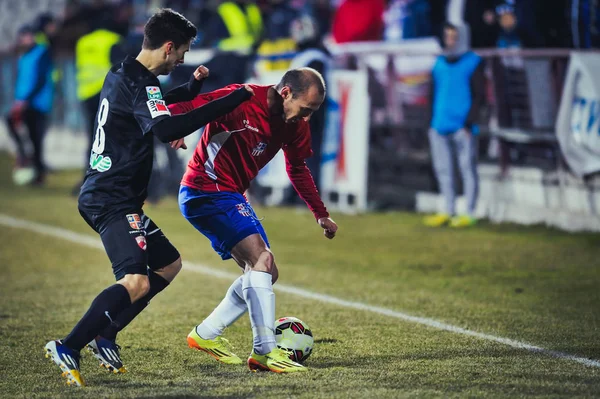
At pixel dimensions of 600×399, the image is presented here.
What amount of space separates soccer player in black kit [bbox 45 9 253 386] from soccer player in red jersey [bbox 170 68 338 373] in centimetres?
28

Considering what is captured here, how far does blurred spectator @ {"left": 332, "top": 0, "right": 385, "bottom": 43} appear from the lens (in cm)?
1520

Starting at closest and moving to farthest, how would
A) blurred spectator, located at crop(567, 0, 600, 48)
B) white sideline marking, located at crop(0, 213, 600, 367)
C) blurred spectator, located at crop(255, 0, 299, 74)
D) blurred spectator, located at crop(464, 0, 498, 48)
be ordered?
white sideline marking, located at crop(0, 213, 600, 367), blurred spectator, located at crop(567, 0, 600, 48), blurred spectator, located at crop(464, 0, 498, 48), blurred spectator, located at crop(255, 0, 299, 74)

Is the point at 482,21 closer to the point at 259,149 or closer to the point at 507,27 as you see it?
the point at 507,27

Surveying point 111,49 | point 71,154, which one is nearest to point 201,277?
point 111,49

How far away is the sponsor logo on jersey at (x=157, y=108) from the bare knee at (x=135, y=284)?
2.68 feet

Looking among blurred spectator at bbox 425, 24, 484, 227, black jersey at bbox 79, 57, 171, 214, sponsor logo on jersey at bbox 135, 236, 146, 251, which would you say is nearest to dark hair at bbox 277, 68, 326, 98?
black jersey at bbox 79, 57, 171, 214

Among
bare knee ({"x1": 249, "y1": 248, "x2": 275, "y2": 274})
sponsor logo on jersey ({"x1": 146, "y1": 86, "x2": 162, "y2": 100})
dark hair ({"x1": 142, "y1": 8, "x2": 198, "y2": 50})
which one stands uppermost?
dark hair ({"x1": 142, "y1": 8, "x2": 198, "y2": 50})

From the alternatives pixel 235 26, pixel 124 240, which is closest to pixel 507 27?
pixel 235 26

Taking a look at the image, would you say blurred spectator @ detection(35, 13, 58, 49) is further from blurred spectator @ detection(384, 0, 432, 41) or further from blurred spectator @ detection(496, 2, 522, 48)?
blurred spectator @ detection(496, 2, 522, 48)

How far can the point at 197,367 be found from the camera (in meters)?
5.49

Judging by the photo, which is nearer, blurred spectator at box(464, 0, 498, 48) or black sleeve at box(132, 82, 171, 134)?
black sleeve at box(132, 82, 171, 134)

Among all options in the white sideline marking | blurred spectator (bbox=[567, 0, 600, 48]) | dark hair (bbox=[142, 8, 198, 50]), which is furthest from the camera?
blurred spectator (bbox=[567, 0, 600, 48])

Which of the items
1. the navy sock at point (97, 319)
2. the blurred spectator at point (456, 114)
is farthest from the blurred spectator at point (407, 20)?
the navy sock at point (97, 319)

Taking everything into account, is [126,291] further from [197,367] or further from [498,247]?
[498,247]
